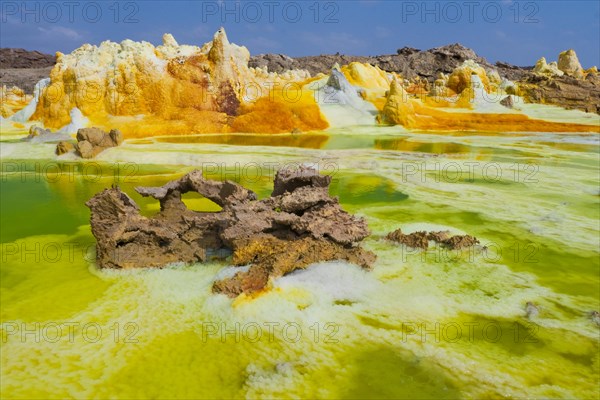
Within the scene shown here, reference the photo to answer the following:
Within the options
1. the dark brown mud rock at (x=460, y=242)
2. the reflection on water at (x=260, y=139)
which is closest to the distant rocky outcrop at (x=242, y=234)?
the dark brown mud rock at (x=460, y=242)

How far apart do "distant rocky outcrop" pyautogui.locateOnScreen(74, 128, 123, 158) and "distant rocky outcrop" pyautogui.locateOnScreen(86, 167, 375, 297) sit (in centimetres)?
1230

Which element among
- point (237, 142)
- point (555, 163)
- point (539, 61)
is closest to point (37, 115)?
point (237, 142)

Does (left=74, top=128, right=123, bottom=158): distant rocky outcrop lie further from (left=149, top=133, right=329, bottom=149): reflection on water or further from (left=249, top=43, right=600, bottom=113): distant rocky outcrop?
(left=249, top=43, right=600, bottom=113): distant rocky outcrop

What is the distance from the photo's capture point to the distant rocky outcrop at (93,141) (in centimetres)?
1840

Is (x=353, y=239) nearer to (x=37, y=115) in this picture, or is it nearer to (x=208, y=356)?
(x=208, y=356)

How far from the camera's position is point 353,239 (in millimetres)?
7168

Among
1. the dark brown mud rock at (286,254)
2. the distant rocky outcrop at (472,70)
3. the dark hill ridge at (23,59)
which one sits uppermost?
the dark hill ridge at (23,59)

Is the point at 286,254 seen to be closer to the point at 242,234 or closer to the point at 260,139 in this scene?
the point at 242,234

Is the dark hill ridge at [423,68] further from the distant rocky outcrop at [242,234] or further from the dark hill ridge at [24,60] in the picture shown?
the distant rocky outcrop at [242,234]

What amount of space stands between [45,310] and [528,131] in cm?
3183

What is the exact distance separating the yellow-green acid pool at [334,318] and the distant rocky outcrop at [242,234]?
12.2 inches

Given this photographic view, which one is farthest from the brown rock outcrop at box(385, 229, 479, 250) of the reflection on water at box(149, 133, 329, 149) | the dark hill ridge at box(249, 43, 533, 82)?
the dark hill ridge at box(249, 43, 533, 82)

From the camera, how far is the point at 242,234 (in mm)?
7211

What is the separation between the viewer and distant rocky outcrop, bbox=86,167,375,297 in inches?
273
